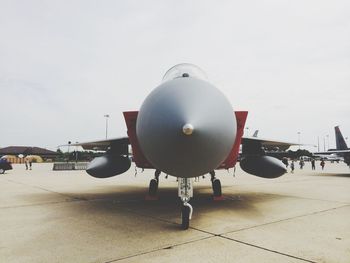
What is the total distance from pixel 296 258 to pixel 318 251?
44 centimetres

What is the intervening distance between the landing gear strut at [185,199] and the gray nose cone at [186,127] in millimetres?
941

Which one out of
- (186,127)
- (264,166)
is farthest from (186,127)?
(264,166)

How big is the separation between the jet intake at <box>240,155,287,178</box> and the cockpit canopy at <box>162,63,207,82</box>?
2.98 meters

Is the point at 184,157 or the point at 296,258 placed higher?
the point at 184,157

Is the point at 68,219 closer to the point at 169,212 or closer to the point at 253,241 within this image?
the point at 169,212

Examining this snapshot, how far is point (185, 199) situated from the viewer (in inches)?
180

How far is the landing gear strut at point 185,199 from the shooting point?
177 inches

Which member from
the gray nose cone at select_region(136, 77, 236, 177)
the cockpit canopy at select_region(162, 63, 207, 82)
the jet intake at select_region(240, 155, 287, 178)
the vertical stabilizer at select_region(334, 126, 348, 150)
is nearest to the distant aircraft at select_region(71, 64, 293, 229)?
the gray nose cone at select_region(136, 77, 236, 177)

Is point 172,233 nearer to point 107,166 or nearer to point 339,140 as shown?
point 107,166

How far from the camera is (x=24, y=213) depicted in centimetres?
597

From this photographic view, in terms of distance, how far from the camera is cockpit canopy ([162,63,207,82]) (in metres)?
5.30

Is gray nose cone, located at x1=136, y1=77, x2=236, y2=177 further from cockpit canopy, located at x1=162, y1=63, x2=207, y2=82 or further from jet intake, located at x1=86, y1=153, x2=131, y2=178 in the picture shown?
jet intake, located at x1=86, y1=153, x2=131, y2=178

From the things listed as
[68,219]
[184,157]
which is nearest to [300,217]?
[184,157]

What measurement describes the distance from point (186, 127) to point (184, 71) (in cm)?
244
